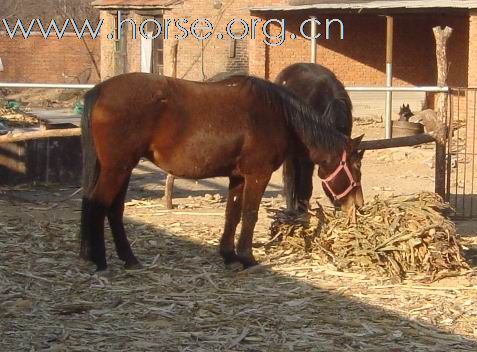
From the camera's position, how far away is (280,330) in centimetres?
601

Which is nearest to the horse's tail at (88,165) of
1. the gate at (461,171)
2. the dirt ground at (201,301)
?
the dirt ground at (201,301)

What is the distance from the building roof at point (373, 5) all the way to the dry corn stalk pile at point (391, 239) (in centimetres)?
951

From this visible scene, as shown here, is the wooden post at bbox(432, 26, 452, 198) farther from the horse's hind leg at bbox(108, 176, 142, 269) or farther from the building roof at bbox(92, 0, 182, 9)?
the building roof at bbox(92, 0, 182, 9)

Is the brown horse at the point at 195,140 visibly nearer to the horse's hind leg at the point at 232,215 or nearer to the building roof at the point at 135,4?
the horse's hind leg at the point at 232,215

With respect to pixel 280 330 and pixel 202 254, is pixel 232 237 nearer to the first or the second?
pixel 202 254

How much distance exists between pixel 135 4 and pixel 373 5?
11528 mm

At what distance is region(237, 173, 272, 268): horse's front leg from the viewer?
7652mm

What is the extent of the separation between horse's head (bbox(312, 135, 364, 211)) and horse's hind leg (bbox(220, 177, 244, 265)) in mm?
694

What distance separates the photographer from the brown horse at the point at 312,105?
870cm

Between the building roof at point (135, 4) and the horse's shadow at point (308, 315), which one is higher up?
the building roof at point (135, 4)

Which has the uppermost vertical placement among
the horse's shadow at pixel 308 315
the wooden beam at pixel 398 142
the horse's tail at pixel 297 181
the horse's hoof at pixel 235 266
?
the wooden beam at pixel 398 142

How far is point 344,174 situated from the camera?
26.2ft

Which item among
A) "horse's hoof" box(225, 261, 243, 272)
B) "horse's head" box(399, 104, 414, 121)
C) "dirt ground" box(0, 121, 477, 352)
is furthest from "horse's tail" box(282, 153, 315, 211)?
"horse's head" box(399, 104, 414, 121)

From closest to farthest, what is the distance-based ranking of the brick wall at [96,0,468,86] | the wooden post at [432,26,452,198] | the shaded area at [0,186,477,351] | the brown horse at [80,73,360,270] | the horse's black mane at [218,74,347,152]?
1. the shaded area at [0,186,477,351]
2. the brown horse at [80,73,360,270]
3. the horse's black mane at [218,74,347,152]
4. the wooden post at [432,26,452,198]
5. the brick wall at [96,0,468,86]
